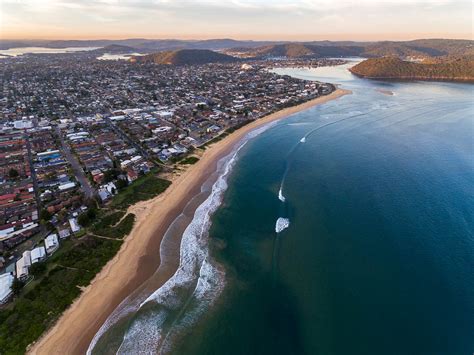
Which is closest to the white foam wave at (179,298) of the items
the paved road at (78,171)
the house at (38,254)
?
the house at (38,254)

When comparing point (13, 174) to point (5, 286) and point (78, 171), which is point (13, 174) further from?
point (5, 286)

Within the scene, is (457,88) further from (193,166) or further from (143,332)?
(143,332)

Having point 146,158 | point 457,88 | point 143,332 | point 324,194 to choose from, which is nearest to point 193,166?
point 146,158

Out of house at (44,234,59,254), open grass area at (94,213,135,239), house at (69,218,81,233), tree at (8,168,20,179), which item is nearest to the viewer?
house at (44,234,59,254)

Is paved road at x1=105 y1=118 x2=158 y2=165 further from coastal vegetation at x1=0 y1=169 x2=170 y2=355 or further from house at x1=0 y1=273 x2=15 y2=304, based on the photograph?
house at x1=0 y1=273 x2=15 y2=304

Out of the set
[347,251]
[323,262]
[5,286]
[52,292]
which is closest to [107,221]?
[52,292]

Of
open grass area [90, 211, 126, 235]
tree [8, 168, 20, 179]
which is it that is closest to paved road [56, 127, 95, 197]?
open grass area [90, 211, 126, 235]
